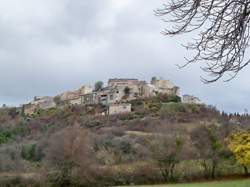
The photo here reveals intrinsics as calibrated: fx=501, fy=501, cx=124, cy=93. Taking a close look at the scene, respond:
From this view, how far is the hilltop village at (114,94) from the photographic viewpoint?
266ft

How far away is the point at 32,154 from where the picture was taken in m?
45.5

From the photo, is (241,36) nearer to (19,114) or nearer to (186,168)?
(186,168)

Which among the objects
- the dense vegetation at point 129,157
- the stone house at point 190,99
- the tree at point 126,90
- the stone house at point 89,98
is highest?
the tree at point 126,90

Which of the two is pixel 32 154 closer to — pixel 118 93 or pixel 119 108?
pixel 119 108

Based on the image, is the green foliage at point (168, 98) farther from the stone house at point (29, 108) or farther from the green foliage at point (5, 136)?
the green foliage at point (5, 136)

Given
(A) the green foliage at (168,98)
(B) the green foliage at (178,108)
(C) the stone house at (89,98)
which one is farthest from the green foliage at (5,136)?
(C) the stone house at (89,98)

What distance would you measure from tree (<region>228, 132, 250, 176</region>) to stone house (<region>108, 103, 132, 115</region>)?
33842 mm

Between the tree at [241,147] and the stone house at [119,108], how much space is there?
33842mm

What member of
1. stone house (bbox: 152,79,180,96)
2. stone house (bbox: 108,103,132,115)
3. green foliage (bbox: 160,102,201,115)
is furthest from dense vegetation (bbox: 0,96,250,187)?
stone house (bbox: 152,79,180,96)

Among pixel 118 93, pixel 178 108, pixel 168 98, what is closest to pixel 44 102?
pixel 118 93

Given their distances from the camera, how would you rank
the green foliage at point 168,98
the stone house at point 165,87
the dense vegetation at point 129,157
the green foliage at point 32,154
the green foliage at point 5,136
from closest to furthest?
the dense vegetation at point 129,157 < the green foliage at point 32,154 < the green foliage at point 5,136 < the green foliage at point 168,98 < the stone house at point 165,87

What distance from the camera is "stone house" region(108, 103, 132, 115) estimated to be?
7375 cm

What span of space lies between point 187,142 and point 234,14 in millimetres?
36819

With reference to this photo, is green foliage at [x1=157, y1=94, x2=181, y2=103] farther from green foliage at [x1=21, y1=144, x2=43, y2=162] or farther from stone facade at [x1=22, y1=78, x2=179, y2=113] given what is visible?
green foliage at [x1=21, y1=144, x2=43, y2=162]
